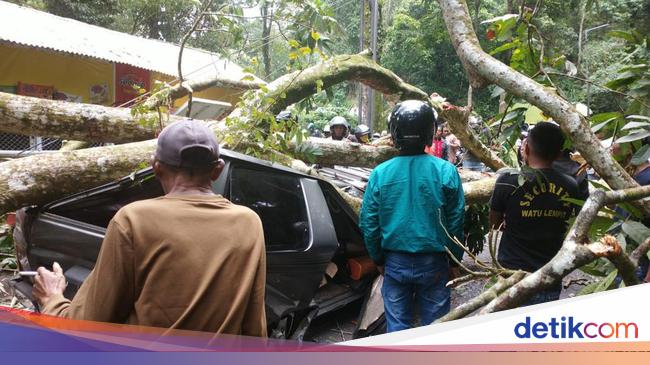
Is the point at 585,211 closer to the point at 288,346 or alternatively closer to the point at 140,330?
the point at 288,346

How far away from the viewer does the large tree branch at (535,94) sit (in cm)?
279

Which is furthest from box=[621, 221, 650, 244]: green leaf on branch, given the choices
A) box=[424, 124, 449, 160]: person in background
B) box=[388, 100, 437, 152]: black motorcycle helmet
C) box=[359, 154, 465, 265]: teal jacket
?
→ box=[424, 124, 449, 160]: person in background

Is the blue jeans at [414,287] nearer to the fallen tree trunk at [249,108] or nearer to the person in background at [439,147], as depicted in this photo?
the fallen tree trunk at [249,108]

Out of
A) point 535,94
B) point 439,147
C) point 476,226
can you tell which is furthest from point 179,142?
point 439,147

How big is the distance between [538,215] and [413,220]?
2.50 feet

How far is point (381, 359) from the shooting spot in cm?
175

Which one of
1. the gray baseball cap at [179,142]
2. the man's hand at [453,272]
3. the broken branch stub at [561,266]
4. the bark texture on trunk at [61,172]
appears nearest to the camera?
the gray baseball cap at [179,142]

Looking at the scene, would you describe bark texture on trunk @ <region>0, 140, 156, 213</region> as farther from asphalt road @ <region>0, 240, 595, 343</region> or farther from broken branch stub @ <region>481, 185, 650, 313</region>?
broken branch stub @ <region>481, 185, 650, 313</region>

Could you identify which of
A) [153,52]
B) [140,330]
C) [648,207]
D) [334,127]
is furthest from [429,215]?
[153,52]

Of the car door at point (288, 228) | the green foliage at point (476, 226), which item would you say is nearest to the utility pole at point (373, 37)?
the green foliage at point (476, 226)

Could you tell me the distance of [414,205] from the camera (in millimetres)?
2998

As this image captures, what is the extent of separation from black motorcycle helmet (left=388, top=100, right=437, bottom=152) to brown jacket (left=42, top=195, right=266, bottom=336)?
165cm

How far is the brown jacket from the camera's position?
150 centimetres

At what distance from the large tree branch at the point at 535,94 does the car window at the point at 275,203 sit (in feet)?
5.17
